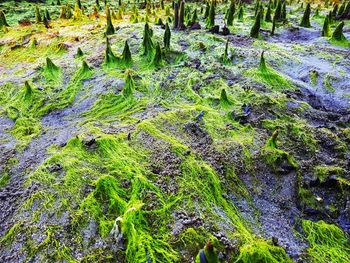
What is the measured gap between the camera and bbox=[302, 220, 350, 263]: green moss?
109 inches

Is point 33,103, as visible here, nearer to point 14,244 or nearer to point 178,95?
point 178,95

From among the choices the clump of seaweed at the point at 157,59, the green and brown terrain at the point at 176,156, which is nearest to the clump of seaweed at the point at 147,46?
the green and brown terrain at the point at 176,156

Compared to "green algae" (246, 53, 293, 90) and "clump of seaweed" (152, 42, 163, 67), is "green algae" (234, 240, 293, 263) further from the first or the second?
"clump of seaweed" (152, 42, 163, 67)

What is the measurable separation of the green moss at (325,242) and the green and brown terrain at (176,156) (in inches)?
0.5

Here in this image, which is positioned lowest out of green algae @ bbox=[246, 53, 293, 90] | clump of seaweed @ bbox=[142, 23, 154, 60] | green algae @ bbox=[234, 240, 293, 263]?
green algae @ bbox=[234, 240, 293, 263]

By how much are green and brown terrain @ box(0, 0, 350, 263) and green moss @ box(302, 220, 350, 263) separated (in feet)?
0.04

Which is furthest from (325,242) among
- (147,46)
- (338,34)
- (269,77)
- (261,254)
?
(338,34)

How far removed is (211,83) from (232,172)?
2.80 m

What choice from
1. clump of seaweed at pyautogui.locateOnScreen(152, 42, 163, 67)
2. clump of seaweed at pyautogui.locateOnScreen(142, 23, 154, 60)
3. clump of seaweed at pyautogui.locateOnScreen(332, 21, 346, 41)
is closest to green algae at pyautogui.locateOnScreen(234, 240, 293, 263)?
clump of seaweed at pyautogui.locateOnScreen(152, 42, 163, 67)

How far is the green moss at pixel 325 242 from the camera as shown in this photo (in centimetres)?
276

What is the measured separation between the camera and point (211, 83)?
5980mm

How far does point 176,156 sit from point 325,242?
2.00 meters

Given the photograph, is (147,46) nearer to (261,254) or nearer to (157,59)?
(157,59)

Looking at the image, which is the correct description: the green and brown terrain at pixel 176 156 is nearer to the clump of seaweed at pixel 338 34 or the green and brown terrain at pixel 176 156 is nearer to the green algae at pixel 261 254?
the green algae at pixel 261 254
